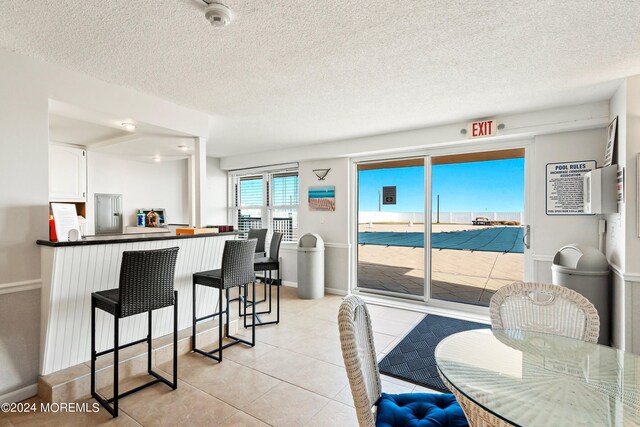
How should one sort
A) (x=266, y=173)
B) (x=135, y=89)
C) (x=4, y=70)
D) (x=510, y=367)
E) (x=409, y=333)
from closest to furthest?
(x=510, y=367)
(x=4, y=70)
(x=135, y=89)
(x=409, y=333)
(x=266, y=173)

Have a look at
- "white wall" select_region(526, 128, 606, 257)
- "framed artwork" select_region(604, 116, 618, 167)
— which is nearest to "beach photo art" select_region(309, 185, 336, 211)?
"white wall" select_region(526, 128, 606, 257)

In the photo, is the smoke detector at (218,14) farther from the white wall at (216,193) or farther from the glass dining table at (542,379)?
the white wall at (216,193)

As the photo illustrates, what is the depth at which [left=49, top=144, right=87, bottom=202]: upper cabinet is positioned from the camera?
445cm

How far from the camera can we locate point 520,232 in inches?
159

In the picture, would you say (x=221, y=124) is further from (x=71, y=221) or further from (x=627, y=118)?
(x=627, y=118)

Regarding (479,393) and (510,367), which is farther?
(510,367)

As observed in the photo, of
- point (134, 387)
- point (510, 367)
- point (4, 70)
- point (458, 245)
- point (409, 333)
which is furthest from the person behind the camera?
point (458, 245)

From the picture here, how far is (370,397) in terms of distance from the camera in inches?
54.1

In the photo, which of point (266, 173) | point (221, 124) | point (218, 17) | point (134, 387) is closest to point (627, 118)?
point (218, 17)

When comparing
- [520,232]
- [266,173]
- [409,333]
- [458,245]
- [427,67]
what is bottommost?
[409,333]

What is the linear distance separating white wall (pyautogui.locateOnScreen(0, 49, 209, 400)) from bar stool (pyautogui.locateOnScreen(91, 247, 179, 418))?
495 millimetres

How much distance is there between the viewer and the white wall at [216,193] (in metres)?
6.61

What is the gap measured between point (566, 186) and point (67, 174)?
6.53 metres

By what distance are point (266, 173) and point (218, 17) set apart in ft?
15.1
